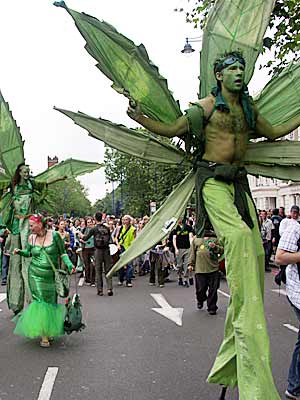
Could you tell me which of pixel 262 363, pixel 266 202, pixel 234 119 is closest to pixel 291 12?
pixel 234 119

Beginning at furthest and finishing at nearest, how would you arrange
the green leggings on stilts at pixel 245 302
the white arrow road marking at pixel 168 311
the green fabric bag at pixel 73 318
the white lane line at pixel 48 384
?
1. the white arrow road marking at pixel 168 311
2. the green fabric bag at pixel 73 318
3. the white lane line at pixel 48 384
4. the green leggings on stilts at pixel 245 302

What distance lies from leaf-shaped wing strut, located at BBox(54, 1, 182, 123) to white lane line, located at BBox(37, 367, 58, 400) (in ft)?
8.97

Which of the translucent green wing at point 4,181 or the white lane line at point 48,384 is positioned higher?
the translucent green wing at point 4,181

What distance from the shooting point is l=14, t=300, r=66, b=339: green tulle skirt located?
7.63 meters

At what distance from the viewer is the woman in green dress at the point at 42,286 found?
7.66 metres

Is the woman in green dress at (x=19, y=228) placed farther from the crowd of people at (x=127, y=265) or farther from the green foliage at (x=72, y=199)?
the green foliage at (x=72, y=199)

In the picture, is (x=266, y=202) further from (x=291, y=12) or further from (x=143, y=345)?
(x=143, y=345)

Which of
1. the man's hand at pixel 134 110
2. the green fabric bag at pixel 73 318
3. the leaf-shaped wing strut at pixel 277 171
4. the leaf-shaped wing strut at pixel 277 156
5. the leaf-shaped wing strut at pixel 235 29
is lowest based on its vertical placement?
the green fabric bag at pixel 73 318

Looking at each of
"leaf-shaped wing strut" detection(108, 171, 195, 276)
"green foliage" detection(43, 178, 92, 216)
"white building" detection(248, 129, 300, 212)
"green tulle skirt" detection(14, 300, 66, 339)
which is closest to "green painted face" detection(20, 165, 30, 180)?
"green tulle skirt" detection(14, 300, 66, 339)

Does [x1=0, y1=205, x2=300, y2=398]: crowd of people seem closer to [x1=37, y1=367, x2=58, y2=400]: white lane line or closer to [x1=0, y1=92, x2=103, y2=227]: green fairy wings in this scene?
[x1=0, y1=92, x2=103, y2=227]: green fairy wings

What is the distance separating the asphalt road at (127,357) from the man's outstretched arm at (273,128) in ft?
7.66

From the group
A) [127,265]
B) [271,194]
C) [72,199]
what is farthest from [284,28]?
[72,199]

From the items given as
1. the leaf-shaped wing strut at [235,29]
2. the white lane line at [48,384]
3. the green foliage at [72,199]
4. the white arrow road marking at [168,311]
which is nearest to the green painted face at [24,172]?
the white lane line at [48,384]

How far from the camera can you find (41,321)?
25.1 feet
